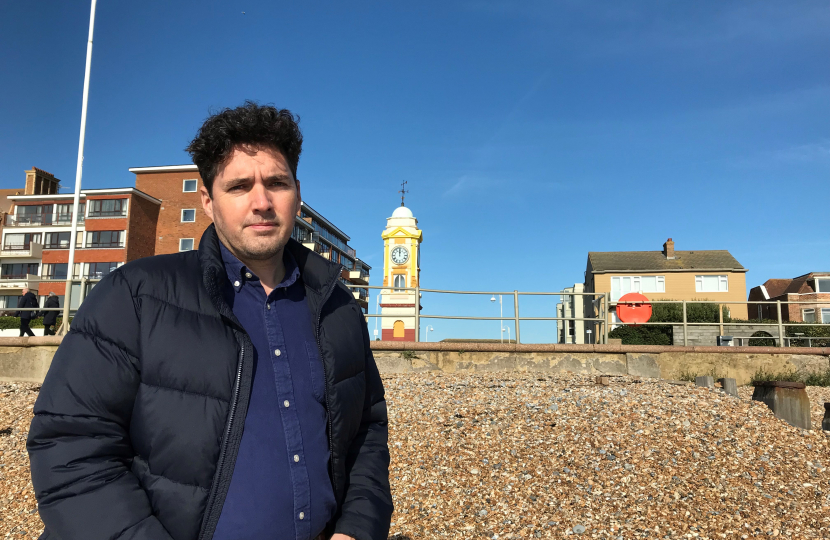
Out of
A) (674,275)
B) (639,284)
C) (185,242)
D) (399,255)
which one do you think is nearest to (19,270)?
(185,242)

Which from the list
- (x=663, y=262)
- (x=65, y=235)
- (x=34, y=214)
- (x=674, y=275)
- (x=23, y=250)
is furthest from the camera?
(x=34, y=214)

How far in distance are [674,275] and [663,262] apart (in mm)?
1583

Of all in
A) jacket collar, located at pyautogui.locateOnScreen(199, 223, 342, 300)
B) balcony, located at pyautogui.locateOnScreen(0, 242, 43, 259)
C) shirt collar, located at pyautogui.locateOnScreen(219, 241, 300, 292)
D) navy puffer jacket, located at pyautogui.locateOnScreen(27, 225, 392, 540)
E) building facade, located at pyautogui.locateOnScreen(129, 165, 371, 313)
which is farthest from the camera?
balcony, located at pyautogui.locateOnScreen(0, 242, 43, 259)

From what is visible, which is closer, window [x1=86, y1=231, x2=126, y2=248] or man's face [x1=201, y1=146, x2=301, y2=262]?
man's face [x1=201, y1=146, x2=301, y2=262]

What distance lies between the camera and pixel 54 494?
4.58ft

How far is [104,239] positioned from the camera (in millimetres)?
50031

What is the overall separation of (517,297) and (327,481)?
10.5 m

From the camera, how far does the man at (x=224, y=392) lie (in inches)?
55.7

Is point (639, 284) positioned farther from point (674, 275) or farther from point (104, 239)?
point (104, 239)

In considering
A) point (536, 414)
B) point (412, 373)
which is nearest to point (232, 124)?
point (536, 414)

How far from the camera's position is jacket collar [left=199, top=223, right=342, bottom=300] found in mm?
1713

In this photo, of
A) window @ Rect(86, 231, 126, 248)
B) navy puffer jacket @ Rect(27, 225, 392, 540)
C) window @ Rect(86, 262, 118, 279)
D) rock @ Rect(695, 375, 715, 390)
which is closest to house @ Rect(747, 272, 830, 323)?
rock @ Rect(695, 375, 715, 390)

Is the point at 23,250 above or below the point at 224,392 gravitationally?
above

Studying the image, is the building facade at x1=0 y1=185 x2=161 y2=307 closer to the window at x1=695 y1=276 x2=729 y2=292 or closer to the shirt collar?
the window at x1=695 y1=276 x2=729 y2=292
